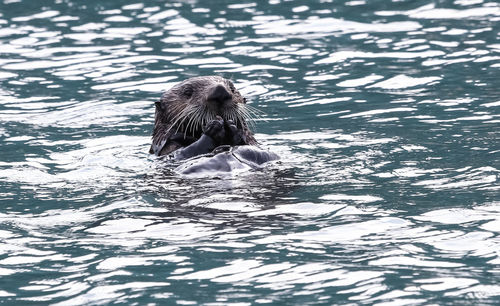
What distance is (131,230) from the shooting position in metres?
5.52

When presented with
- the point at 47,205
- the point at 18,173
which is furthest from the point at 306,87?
the point at 47,205

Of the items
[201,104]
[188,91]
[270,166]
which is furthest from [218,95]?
[270,166]

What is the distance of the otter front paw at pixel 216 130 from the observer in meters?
7.01

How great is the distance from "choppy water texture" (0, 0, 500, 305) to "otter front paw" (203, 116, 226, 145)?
44 centimetres

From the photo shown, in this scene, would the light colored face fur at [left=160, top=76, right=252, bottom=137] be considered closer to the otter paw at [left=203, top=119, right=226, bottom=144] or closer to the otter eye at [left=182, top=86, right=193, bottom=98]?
the otter eye at [left=182, top=86, right=193, bottom=98]

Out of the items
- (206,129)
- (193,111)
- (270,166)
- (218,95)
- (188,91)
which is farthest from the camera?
(188,91)

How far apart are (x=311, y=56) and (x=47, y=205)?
5160 mm

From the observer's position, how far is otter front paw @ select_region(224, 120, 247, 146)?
7.07 meters

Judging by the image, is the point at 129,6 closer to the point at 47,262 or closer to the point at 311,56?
the point at 311,56

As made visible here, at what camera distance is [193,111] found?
7395 millimetres

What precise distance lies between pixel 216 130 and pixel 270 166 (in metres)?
0.46

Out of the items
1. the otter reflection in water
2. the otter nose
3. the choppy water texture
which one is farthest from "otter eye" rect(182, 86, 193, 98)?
the choppy water texture

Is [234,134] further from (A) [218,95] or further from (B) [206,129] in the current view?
(A) [218,95]

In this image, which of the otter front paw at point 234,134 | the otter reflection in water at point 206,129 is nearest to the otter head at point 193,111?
the otter reflection in water at point 206,129
